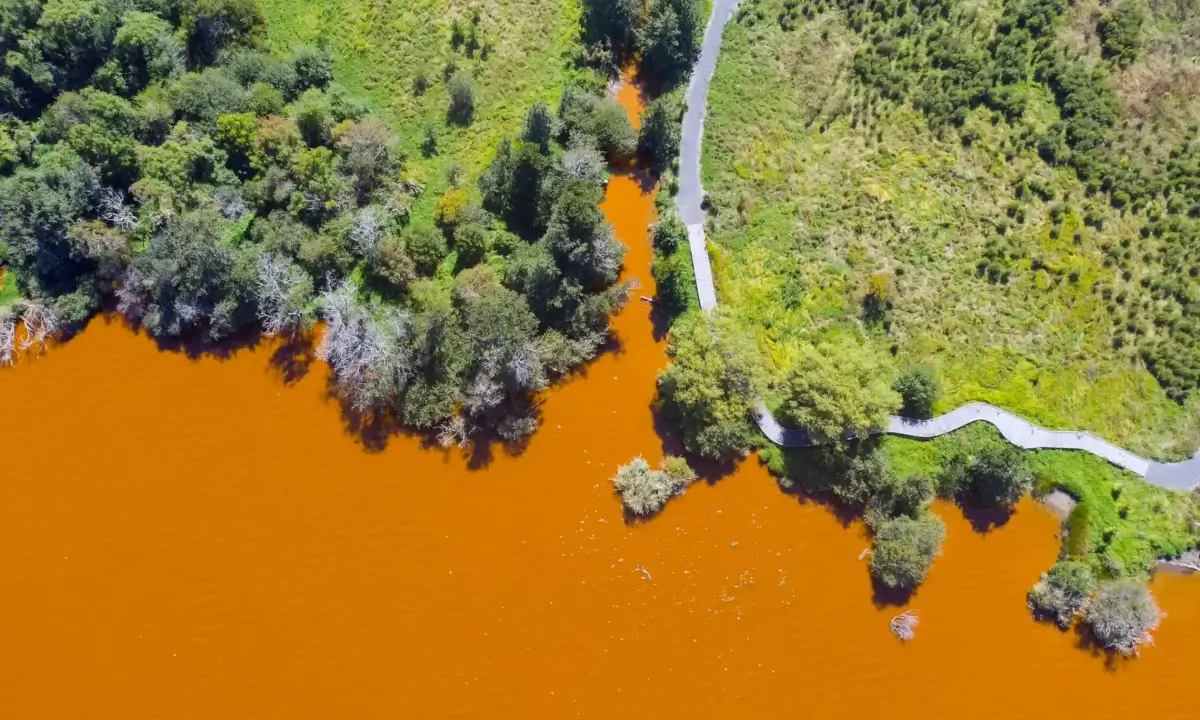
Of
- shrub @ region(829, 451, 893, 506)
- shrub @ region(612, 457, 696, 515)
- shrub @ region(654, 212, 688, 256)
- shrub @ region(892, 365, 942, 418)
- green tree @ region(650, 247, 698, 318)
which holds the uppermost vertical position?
shrub @ region(654, 212, 688, 256)

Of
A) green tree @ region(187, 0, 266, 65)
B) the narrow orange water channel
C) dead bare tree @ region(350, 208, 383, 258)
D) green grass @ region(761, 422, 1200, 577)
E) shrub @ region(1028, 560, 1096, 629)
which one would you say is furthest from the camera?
green tree @ region(187, 0, 266, 65)

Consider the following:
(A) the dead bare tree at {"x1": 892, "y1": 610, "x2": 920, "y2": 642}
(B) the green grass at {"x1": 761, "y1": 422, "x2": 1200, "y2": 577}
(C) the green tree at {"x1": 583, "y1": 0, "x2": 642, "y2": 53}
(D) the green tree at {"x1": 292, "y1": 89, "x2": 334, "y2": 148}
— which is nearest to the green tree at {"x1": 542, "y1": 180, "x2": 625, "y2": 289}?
(C) the green tree at {"x1": 583, "y1": 0, "x2": 642, "y2": 53}

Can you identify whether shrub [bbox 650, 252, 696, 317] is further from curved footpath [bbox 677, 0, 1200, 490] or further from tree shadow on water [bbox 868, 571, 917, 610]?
tree shadow on water [bbox 868, 571, 917, 610]

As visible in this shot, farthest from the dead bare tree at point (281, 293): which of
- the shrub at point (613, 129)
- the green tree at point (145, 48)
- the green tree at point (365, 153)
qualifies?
the shrub at point (613, 129)

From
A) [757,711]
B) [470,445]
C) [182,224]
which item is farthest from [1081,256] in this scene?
[182,224]

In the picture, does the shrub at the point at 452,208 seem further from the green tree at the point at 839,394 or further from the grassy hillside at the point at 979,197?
the green tree at the point at 839,394

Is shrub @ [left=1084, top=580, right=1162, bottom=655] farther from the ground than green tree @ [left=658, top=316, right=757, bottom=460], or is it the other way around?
green tree @ [left=658, top=316, right=757, bottom=460]
